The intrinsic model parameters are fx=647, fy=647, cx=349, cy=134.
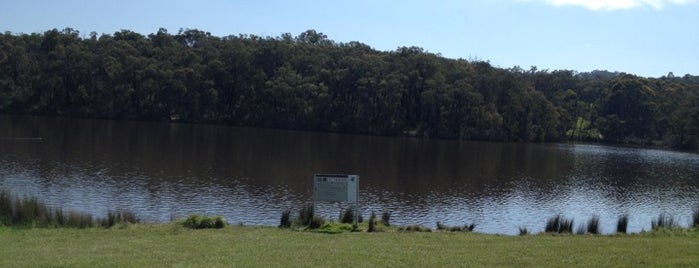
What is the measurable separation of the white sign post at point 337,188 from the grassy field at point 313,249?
2859 mm

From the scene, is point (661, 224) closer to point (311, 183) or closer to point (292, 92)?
point (311, 183)

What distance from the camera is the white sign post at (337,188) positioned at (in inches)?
771

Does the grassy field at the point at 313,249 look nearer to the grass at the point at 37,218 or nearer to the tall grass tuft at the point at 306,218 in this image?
the grass at the point at 37,218

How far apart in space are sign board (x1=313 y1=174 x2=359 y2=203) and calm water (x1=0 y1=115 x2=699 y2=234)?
18.5ft

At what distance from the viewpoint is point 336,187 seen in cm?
1970

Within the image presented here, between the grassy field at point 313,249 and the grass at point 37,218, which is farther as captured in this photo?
the grass at point 37,218

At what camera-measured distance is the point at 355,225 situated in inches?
731

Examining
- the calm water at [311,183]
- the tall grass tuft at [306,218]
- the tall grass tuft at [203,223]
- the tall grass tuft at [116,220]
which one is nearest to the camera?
the tall grass tuft at [203,223]

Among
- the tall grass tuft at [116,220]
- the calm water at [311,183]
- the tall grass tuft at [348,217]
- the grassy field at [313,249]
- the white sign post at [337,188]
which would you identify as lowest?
the calm water at [311,183]

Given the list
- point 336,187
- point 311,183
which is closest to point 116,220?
point 336,187

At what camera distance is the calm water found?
2875cm

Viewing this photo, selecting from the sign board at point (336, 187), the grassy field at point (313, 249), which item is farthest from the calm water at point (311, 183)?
the grassy field at point (313, 249)

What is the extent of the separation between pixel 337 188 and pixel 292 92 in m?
89.2

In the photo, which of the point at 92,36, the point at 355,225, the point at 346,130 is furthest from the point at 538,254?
the point at 92,36
